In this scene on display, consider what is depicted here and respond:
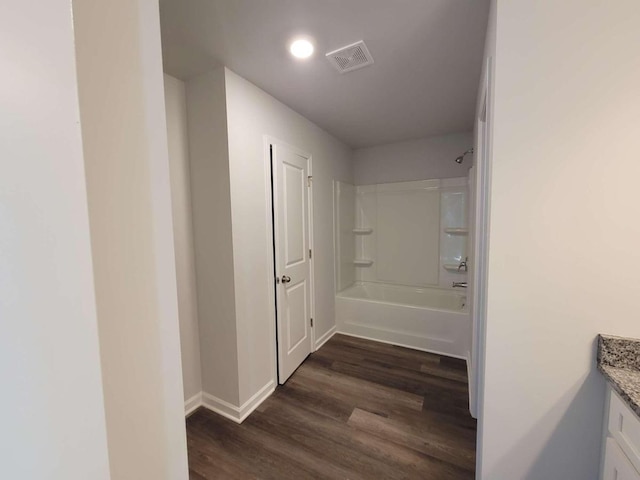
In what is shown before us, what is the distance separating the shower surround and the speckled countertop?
5.91 feet

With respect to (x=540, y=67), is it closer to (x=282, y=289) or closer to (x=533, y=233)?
(x=533, y=233)

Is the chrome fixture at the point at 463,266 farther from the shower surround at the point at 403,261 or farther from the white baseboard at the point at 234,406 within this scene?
the white baseboard at the point at 234,406

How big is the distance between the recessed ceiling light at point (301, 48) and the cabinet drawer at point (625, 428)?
208 cm

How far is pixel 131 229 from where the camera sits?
60cm

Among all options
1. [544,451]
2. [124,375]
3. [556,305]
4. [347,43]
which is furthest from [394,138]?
[124,375]

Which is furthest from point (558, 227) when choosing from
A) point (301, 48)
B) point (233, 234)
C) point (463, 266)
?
Result: point (463, 266)

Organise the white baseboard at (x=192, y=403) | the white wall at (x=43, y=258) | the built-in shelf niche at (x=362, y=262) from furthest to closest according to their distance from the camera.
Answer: the built-in shelf niche at (x=362, y=262), the white baseboard at (x=192, y=403), the white wall at (x=43, y=258)

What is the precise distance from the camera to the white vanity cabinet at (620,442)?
0.77m

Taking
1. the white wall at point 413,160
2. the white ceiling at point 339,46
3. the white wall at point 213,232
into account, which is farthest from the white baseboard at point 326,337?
the white ceiling at point 339,46

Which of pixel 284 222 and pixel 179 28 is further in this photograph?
pixel 284 222

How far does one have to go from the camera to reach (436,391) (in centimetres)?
213

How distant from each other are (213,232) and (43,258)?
1.52m

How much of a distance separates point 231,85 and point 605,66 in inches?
73.3

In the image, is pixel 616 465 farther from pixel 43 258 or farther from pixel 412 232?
pixel 412 232
